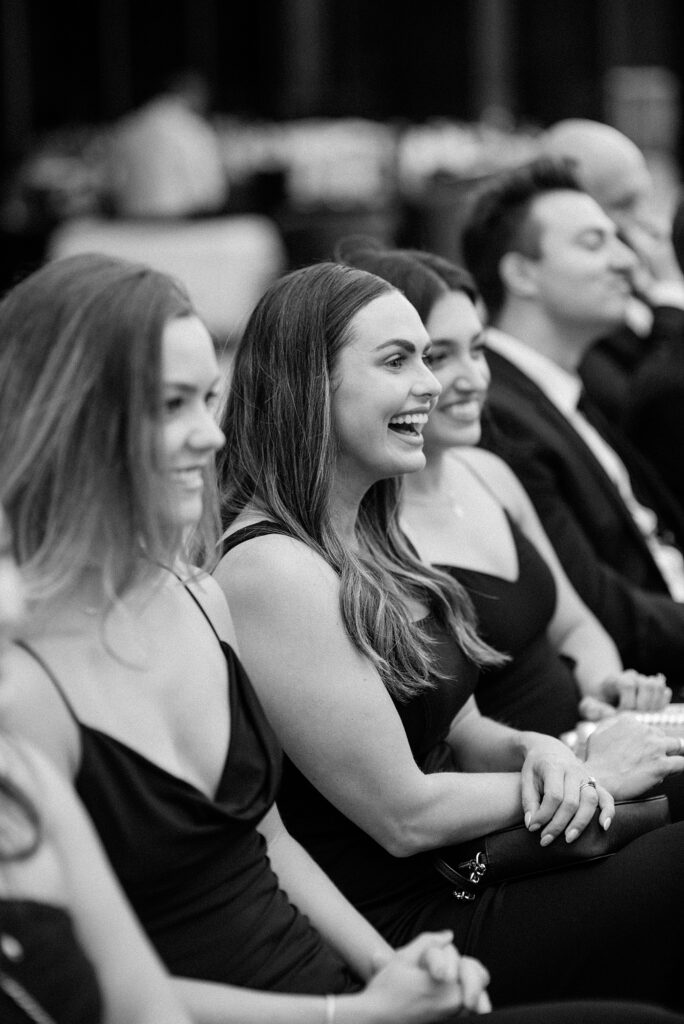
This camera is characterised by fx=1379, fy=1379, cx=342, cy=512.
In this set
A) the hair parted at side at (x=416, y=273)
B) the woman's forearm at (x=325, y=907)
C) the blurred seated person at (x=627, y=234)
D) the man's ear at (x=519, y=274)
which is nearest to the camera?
the woman's forearm at (x=325, y=907)

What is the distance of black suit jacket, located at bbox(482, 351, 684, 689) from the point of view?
2.81m

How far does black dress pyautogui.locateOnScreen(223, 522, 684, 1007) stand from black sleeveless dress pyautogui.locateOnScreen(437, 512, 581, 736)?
1.14ft

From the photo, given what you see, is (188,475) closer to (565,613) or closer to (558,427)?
(565,613)

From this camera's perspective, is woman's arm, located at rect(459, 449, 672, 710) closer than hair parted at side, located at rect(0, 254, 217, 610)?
No

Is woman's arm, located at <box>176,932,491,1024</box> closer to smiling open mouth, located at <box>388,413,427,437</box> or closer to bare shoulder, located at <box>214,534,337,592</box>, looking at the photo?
bare shoulder, located at <box>214,534,337,592</box>

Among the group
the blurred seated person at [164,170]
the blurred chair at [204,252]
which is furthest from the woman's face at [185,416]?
the blurred seated person at [164,170]

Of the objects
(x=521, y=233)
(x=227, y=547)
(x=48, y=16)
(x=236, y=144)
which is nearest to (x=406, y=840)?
(x=227, y=547)

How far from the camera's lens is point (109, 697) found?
1461 millimetres

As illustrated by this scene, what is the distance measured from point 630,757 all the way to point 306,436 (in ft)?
2.24

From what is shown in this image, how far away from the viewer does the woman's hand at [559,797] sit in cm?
184

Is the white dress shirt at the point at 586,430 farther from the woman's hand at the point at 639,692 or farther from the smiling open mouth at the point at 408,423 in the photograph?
the smiling open mouth at the point at 408,423

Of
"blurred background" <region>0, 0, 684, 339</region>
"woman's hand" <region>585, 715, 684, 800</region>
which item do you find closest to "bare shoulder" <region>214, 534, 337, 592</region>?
"woman's hand" <region>585, 715, 684, 800</region>

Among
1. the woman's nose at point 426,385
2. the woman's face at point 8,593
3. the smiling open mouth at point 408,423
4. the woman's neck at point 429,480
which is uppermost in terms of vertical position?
the woman's nose at point 426,385

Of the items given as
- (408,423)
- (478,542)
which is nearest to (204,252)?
(478,542)
